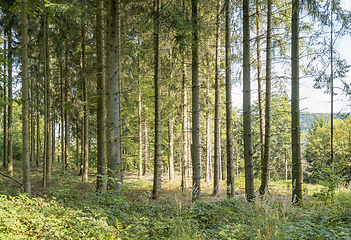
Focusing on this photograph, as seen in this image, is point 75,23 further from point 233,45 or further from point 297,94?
point 297,94

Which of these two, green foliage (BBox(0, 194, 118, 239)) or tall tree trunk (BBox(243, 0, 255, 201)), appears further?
tall tree trunk (BBox(243, 0, 255, 201))

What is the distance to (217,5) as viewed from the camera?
9.95m

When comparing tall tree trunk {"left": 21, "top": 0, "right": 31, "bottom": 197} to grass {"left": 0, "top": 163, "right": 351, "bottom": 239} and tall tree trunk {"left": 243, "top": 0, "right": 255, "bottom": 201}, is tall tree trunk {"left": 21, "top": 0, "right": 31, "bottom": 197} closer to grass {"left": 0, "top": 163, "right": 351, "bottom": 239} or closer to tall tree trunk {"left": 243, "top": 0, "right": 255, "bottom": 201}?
grass {"left": 0, "top": 163, "right": 351, "bottom": 239}

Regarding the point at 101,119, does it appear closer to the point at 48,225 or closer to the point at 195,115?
the point at 195,115

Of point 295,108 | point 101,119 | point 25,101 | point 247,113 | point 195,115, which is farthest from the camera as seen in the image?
point 195,115

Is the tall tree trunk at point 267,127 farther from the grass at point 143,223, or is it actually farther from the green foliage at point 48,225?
the green foliage at point 48,225

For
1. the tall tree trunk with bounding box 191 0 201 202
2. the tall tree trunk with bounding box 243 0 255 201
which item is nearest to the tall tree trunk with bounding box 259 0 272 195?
the tall tree trunk with bounding box 243 0 255 201

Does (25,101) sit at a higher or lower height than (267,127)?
higher

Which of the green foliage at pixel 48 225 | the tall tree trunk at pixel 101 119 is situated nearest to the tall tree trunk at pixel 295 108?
the green foliage at pixel 48 225

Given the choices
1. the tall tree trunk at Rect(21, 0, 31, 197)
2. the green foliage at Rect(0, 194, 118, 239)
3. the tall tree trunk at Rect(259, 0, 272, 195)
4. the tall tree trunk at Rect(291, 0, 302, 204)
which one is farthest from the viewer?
the tall tree trunk at Rect(259, 0, 272, 195)

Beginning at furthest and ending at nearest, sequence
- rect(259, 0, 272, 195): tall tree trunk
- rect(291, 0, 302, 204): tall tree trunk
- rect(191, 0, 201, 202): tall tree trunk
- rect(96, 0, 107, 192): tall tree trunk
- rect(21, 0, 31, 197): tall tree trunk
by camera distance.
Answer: rect(259, 0, 272, 195): tall tree trunk → rect(191, 0, 201, 202): tall tree trunk → rect(96, 0, 107, 192): tall tree trunk → rect(291, 0, 302, 204): tall tree trunk → rect(21, 0, 31, 197): tall tree trunk

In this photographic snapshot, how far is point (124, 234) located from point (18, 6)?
313 inches

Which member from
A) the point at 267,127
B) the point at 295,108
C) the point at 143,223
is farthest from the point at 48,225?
the point at 267,127

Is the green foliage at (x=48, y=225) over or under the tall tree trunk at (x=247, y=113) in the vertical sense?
under
